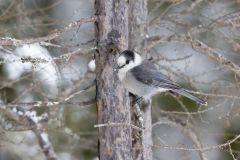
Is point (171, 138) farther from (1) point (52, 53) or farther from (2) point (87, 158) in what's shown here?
(1) point (52, 53)

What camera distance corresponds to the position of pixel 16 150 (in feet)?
22.7

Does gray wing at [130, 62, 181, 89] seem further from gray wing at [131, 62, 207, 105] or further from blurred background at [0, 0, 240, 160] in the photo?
blurred background at [0, 0, 240, 160]

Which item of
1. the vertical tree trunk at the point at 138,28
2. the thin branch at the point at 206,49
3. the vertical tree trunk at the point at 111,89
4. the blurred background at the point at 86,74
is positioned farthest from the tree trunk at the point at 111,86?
the thin branch at the point at 206,49

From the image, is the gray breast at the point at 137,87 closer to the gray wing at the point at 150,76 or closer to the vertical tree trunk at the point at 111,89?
the gray wing at the point at 150,76

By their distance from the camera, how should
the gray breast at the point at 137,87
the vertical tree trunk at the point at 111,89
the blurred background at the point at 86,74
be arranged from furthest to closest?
1. the blurred background at the point at 86,74
2. the gray breast at the point at 137,87
3. the vertical tree trunk at the point at 111,89

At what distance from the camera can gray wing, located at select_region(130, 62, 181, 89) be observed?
200 inches

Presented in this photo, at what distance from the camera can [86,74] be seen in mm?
5766

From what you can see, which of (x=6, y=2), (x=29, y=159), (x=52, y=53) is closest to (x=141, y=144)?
(x=52, y=53)

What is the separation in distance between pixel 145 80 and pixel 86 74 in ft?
2.71

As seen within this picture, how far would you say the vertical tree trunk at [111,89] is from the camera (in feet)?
14.5

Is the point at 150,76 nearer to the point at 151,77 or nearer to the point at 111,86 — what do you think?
the point at 151,77

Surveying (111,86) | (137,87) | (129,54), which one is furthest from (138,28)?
(111,86)

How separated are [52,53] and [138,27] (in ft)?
5.62

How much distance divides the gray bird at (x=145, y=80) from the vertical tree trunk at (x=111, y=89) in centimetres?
43
